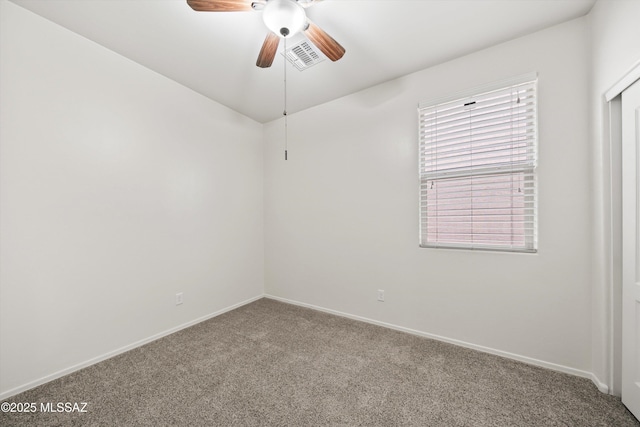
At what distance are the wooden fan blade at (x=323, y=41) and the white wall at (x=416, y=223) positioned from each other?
1.09m

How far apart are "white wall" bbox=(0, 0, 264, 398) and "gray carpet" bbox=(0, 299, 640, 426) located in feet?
1.16

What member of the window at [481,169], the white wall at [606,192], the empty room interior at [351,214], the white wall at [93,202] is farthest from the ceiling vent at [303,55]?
the white wall at [606,192]

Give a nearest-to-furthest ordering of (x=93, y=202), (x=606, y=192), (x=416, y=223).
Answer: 1. (x=606, y=192)
2. (x=93, y=202)
3. (x=416, y=223)

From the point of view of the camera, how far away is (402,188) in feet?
8.74

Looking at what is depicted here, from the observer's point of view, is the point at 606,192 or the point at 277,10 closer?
the point at 277,10

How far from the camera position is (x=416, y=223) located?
2.58 metres

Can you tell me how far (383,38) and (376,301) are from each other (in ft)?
8.50

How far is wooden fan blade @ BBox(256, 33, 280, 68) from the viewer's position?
1744mm

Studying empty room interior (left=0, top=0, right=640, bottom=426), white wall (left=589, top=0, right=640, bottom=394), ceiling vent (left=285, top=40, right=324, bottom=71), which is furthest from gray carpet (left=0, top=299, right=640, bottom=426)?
ceiling vent (left=285, top=40, right=324, bottom=71)

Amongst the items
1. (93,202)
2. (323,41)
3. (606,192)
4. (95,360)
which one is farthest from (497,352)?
(93,202)

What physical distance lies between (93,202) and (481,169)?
11.2ft

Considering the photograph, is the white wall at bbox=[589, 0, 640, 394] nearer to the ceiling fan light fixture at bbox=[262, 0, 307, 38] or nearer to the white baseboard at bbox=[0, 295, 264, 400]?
the ceiling fan light fixture at bbox=[262, 0, 307, 38]

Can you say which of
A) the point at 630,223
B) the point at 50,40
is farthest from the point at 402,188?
the point at 50,40

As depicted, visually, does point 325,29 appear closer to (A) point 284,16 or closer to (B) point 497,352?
(A) point 284,16
